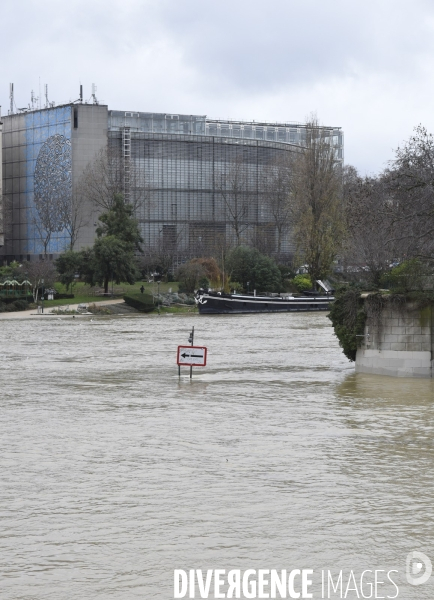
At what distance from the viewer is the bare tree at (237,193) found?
123875 mm

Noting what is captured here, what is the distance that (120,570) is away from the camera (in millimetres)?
11211

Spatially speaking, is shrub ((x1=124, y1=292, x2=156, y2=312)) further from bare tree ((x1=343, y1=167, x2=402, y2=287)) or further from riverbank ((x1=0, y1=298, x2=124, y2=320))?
bare tree ((x1=343, y1=167, x2=402, y2=287))

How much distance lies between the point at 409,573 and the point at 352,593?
3.10 ft

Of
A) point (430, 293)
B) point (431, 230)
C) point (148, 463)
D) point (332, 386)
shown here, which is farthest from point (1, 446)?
point (431, 230)

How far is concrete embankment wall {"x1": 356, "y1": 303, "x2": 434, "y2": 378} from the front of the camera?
94.5 ft

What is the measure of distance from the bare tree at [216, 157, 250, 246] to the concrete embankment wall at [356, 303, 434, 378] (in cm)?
9343

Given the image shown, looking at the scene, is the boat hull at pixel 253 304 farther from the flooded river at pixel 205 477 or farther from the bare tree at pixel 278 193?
the flooded river at pixel 205 477

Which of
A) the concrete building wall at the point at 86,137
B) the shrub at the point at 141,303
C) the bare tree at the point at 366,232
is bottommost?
the shrub at the point at 141,303

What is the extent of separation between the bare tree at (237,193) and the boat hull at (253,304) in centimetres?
4229

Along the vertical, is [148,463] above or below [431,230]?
below

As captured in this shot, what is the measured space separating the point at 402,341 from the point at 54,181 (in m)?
94.0

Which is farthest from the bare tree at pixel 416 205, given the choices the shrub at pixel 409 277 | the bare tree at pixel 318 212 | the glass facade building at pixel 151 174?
the glass facade building at pixel 151 174

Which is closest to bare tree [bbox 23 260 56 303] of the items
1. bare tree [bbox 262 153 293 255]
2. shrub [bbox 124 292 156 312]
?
shrub [bbox 124 292 156 312]

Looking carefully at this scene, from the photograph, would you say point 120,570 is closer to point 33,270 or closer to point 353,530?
point 353,530
